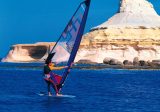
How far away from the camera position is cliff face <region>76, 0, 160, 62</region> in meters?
161

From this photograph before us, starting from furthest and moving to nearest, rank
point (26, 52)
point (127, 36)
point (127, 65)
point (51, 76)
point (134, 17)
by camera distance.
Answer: point (26, 52)
point (134, 17)
point (127, 36)
point (127, 65)
point (51, 76)

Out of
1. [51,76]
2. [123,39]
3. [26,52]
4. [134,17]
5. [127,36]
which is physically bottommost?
[51,76]

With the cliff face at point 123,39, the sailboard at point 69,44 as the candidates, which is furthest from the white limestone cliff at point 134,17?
the sailboard at point 69,44

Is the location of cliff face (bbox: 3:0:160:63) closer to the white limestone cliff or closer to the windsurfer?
the white limestone cliff

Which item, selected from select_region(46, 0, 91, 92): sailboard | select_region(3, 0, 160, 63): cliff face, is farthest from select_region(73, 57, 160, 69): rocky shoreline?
select_region(46, 0, 91, 92): sailboard

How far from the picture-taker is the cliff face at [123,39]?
161 m

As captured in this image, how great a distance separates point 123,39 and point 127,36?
3.52 meters

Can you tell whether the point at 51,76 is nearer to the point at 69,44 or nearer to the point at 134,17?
the point at 69,44

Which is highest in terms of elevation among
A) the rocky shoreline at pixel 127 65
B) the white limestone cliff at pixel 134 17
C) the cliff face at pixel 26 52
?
the white limestone cliff at pixel 134 17

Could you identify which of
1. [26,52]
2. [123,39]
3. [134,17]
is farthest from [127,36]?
[26,52]

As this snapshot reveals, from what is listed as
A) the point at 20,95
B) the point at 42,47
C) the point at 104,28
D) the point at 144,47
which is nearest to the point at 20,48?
the point at 42,47

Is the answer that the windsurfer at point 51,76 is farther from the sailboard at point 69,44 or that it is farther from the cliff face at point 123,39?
the cliff face at point 123,39

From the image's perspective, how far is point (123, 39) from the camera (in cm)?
16850

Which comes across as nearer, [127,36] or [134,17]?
[127,36]
